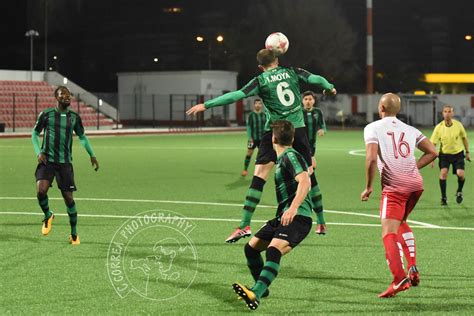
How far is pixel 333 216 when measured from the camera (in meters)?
14.1

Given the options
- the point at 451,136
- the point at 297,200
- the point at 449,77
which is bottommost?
the point at 297,200

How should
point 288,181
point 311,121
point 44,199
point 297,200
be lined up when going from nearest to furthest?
point 297,200
point 288,181
point 44,199
point 311,121

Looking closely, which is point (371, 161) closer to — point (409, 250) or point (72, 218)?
point (409, 250)

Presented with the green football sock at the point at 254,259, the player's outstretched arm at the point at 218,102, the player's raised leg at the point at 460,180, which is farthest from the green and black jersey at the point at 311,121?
the green football sock at the point at 254,259

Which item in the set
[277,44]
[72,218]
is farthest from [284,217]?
[72,218]

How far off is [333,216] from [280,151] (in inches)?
272

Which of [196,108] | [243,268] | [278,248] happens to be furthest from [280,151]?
[243,268]

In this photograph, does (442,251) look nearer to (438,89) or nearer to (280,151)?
(280,151)

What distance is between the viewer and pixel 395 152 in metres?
8.00

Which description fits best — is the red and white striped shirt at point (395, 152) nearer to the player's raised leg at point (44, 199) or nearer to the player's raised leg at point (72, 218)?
the player's raised leg at point (72, 218)

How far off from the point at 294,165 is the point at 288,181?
0.25 meters

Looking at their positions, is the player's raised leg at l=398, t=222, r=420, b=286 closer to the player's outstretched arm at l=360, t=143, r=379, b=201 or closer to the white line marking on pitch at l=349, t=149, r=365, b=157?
the player's outstretched arm at l=360, t=143, r=379, b=201

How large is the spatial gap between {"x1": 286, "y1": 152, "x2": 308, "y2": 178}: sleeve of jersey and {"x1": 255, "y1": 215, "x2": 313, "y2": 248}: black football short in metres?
0.41

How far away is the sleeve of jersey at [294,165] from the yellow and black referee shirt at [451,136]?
8.72 metres
